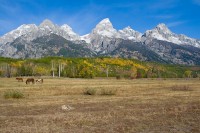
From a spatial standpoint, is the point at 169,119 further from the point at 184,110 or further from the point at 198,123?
the point at 184,110

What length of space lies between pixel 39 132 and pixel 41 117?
627 centimetres

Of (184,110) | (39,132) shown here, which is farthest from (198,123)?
(39,132)

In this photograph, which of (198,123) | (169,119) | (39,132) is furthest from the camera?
(169,119)

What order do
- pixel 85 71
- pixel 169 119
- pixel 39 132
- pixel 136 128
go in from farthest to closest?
pixel 85 71 → pixel 169 119 → pixel 136 128 → pixel 39 132

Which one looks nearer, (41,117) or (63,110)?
(41,117)

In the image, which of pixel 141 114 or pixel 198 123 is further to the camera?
pixel 141 114

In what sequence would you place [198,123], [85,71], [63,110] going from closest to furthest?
[198,123] → [63,110] → [85,71]

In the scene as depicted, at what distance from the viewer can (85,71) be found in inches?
7219

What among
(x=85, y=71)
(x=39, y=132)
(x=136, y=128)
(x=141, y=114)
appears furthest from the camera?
(x=85, y=71)

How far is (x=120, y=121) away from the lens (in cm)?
2367

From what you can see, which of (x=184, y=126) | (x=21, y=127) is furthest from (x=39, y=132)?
(x=184, y=126)

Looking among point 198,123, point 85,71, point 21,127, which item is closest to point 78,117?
point 21,127

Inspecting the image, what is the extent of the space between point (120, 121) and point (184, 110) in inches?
377

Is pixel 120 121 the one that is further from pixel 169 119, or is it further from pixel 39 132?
pixel 39 132
